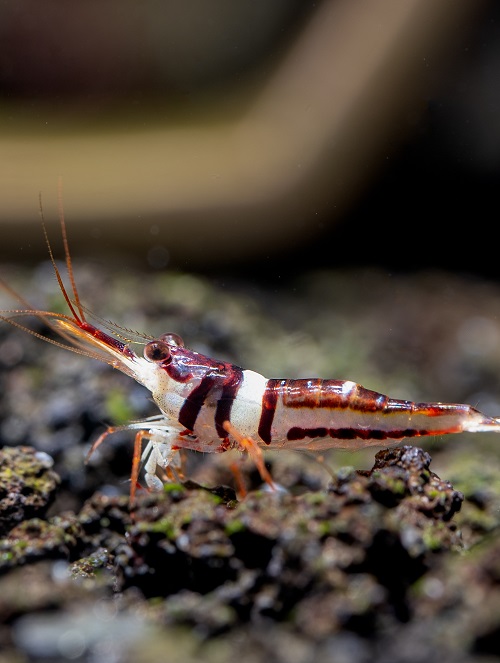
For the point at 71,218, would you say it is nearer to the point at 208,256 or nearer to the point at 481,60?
the point at 208,256

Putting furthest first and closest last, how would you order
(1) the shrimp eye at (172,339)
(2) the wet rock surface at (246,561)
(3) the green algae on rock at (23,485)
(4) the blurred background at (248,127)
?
(4) the blurred background at (248,127), (1) the shrimp eye at (172,339), (3) the green algae on rock at (23,485), (2) the wet rock surface at (246,561)

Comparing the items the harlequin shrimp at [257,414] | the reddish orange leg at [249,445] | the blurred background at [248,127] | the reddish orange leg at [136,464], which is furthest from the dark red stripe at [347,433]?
the blurred background at [248,127]

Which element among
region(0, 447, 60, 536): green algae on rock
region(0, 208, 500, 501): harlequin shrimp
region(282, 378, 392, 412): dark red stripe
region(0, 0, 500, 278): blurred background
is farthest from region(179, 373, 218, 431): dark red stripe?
region(0, 0, 500, 278): blurred background

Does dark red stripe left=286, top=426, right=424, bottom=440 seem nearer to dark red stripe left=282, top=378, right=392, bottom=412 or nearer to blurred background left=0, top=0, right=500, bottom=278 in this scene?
dark red stripe left=282, top=378, right=392, bottom=412

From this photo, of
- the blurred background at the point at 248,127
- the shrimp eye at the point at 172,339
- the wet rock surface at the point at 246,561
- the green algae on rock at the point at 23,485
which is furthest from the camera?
the blurred background at the point at 248,127

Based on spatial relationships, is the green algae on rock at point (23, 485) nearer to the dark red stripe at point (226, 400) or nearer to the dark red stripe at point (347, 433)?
the dark red stripe at point (226, 400)

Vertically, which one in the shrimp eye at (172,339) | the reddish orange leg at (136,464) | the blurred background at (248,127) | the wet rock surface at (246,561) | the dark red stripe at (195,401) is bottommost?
the wet rock surface at (246,561)

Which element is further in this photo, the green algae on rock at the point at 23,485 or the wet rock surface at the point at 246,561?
the green algae on rock at the point at 23,485

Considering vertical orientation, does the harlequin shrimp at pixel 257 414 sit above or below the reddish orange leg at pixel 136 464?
above

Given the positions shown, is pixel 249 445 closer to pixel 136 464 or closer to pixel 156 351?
pixel 136 464
